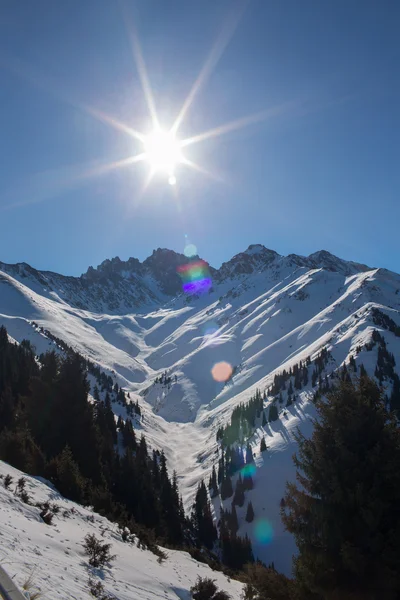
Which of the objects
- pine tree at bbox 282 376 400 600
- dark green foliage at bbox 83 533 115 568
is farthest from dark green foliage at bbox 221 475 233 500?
dark green foliage at bbox 83 533 115 568

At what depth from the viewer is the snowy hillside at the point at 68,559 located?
936 centimetres

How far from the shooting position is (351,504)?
47.1 ft

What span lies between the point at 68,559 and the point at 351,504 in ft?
33.2

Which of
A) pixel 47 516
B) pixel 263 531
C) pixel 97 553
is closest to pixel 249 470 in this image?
pixel 263 531

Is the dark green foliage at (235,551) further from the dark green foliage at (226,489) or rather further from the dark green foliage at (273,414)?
the dark green foliage at (273,414)

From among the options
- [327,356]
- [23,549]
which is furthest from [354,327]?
[23,549]

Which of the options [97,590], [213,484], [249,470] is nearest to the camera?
[97,590]

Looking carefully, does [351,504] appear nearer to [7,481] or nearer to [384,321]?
[7,481]

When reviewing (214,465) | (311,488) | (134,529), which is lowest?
(134,529)

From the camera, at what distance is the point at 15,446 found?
27406 mm

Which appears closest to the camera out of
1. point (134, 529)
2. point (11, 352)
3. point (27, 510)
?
point (27, 510)

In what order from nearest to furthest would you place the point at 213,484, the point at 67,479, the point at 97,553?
1. the point at 97,553
2. the point at 67,479
3. the point at 213,484

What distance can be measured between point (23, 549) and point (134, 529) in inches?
576

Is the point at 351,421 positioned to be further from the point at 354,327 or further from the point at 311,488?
the point at 354,327
